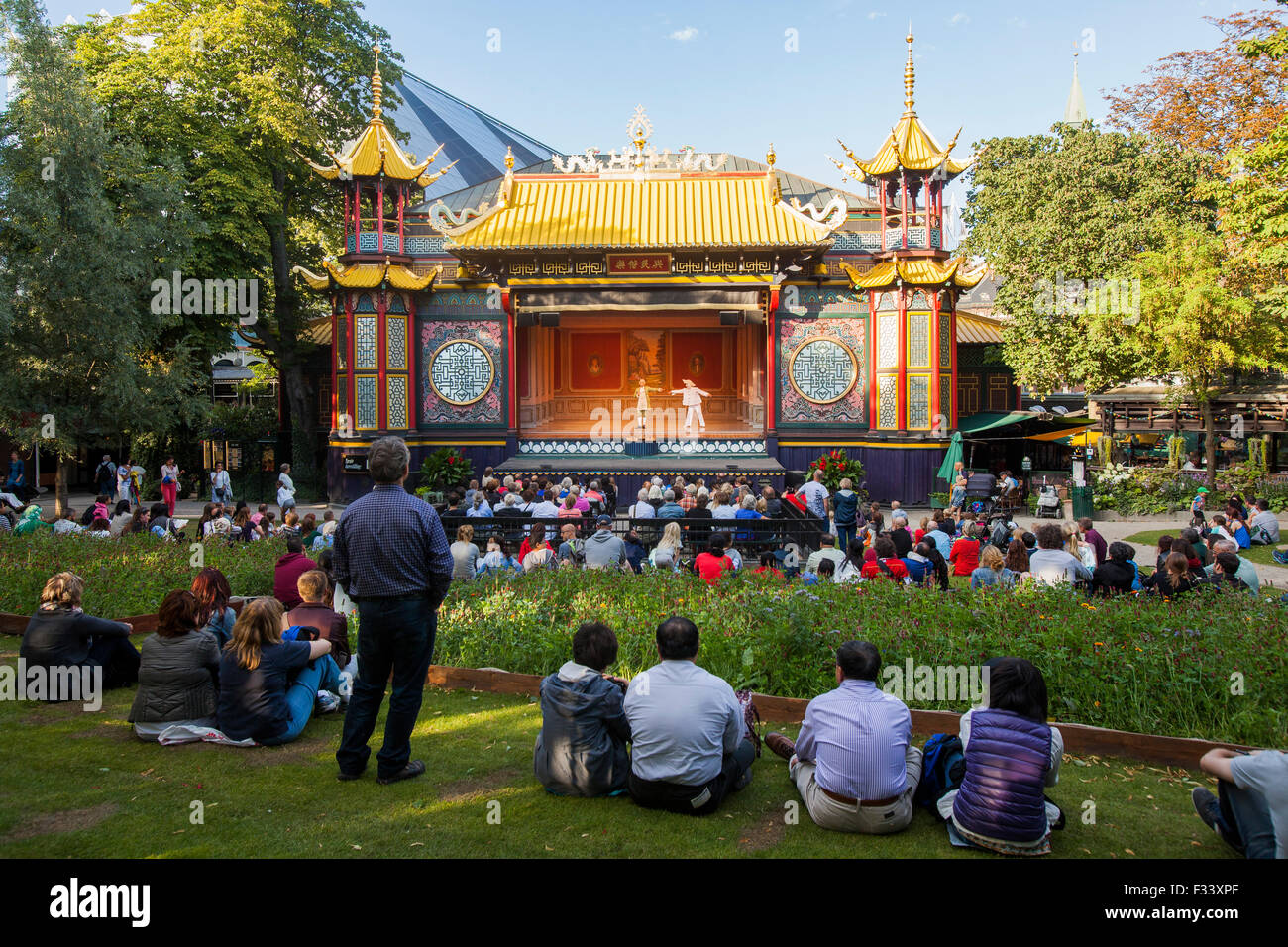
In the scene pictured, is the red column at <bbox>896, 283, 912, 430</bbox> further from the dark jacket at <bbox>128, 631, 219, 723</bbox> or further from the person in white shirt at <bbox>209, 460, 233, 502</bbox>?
the dark jacket at <bbox>128, 631, 219, 723</bbox>

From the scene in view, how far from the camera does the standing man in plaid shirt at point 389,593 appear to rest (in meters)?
4.73

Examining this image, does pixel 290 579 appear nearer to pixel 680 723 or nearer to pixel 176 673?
pixel 176 673

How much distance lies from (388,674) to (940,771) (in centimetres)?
308

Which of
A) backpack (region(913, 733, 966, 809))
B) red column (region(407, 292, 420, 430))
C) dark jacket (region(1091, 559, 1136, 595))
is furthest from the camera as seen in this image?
red column (region(407, 292, 420, 430))

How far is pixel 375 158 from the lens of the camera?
805 inches

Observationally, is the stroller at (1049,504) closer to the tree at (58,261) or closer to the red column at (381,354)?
the red column at (381,354)

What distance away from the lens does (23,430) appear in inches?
614

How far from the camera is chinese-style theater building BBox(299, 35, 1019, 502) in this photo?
20219 millimetres

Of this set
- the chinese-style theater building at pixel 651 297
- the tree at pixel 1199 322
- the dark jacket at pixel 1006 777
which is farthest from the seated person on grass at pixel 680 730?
the tree at pixel 1199 322

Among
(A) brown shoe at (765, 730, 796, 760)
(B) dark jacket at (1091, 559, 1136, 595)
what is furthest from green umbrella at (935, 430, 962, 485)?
(A) brown shoe at (765, 730, 796, 760)

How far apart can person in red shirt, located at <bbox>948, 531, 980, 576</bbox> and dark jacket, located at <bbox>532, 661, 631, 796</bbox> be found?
6200 mm

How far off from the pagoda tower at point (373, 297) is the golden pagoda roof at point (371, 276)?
0.9 inches

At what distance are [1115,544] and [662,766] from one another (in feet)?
19.6

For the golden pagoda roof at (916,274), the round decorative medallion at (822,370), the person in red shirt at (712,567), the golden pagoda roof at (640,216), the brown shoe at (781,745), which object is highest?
the golden pagoda roof at (640,216)
